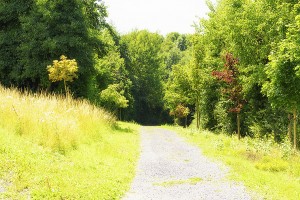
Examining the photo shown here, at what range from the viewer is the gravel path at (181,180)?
7.63 metres

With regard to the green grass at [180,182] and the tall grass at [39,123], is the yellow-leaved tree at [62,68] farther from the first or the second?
the green grass at [180,182]

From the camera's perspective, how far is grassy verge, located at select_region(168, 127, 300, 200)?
7986 mm

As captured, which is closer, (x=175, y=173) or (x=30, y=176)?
(x=30, y=176)

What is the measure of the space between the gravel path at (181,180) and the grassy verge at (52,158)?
0.46 meters

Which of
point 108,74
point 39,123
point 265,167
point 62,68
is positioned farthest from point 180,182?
point 108,74

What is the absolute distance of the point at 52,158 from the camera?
8969 mm

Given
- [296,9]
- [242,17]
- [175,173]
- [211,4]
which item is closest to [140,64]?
[211,4]

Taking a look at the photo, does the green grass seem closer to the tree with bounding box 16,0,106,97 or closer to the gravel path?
the gravel path

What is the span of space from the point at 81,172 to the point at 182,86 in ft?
83.9

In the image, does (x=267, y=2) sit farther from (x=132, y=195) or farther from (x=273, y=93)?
(x=132, y=195)

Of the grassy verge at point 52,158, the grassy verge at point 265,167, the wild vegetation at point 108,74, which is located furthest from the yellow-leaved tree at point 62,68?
the grassy verge at point 265,167

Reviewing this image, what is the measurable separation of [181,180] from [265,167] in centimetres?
335

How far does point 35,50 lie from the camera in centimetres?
2280

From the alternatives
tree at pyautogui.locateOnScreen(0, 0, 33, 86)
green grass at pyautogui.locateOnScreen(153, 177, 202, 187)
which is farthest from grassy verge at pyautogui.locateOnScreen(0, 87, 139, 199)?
tree at pyautogui.locateOnScreen(0, 0, 33, 86)
